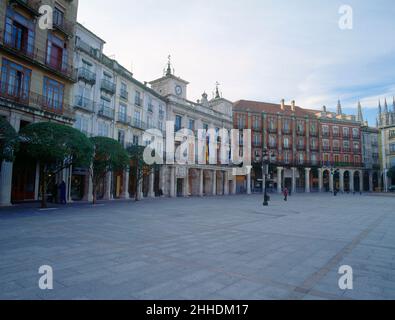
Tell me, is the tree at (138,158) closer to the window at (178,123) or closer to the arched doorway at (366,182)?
the window at (178,123)

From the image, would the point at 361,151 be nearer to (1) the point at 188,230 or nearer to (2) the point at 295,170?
(2) the point at 295,170

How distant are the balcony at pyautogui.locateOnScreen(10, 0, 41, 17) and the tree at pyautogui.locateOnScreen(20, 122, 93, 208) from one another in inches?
326

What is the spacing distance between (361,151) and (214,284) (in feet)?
219

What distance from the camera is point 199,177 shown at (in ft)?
122

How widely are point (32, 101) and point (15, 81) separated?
4.85 feet

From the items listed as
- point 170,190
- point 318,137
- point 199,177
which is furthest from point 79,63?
point 318,137

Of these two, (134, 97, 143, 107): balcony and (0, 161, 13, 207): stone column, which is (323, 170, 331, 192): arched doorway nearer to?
(134, 97, 143, 107): balcony

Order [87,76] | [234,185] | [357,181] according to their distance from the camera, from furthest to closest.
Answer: [357,181]
[234,185]
[87,76]

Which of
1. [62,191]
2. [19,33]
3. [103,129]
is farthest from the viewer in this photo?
[103,129]

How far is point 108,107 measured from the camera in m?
24.5

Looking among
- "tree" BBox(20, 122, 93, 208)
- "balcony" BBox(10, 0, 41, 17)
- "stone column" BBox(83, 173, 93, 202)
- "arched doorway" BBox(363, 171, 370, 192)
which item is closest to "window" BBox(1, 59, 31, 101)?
"tree" BBox(20, 122, 93, 208)

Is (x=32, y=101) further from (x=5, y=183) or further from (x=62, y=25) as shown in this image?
(x=62, y=25)

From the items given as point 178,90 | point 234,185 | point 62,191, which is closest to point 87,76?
point 62,191

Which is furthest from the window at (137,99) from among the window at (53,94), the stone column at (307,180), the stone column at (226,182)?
the stone column at (307,180)
